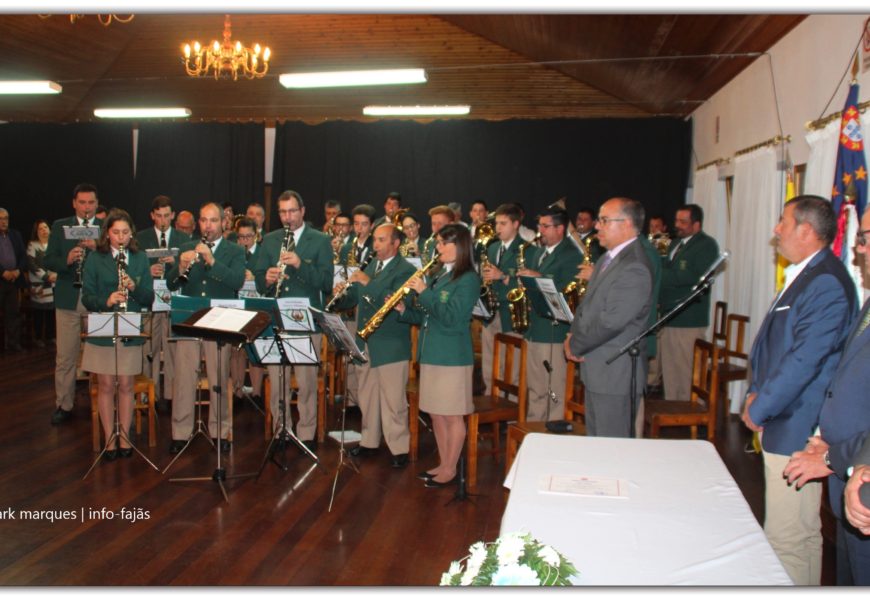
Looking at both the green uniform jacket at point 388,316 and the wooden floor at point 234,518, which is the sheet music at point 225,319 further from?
the wooden floor at point 234,518

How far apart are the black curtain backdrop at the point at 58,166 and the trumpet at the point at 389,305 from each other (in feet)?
29.4

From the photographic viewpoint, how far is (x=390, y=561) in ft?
11.9

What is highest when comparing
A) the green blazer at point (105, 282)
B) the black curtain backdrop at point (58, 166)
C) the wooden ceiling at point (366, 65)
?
the wooden ceiling at point (366, 65)

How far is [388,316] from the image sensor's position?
4.97 meters

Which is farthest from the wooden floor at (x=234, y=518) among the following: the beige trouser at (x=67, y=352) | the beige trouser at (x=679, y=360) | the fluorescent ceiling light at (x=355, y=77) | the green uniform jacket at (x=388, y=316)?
the fluorescent ceiling light at (x=355, y=77)

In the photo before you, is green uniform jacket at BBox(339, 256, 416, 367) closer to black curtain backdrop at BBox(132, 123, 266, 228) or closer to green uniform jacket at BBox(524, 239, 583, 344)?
green uniform jacket at BBox(524, 239, 583, 344)

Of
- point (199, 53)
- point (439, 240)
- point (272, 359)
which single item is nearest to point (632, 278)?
point (439, 240)

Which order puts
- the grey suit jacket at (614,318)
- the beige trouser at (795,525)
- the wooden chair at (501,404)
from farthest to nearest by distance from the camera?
the wooden chair at (501,404)
the grey suit jacket at (614,318)
the beige trouser at (795,525)

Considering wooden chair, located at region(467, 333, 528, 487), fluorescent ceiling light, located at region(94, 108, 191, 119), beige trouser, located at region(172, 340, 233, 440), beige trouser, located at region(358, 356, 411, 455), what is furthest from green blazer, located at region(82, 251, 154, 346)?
fluorescent ceiling light, located at region(94, 108, 191, 119)

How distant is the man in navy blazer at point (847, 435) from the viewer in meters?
2.31

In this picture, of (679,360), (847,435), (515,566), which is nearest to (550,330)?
(679,360)

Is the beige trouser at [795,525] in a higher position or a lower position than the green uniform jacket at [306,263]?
lower

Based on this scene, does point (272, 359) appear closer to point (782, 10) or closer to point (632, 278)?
point (632, 278)

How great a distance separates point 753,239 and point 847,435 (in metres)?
4.70
